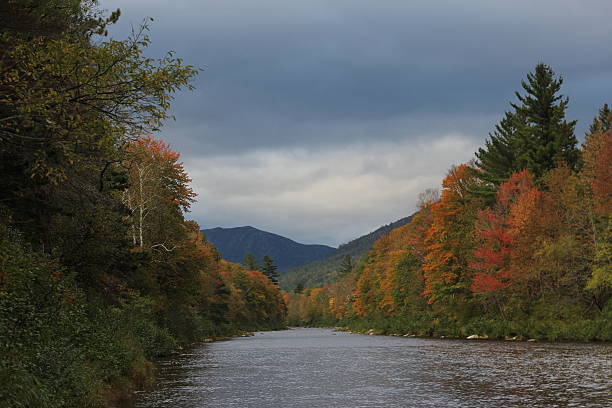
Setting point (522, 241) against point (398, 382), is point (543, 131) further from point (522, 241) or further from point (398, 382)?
point (398, 382)

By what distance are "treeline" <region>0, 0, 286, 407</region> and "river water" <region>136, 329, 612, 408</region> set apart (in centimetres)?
276

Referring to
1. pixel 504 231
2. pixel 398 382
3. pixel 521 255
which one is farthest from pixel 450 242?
pixel 398 382

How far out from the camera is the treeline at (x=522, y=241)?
46906 mm

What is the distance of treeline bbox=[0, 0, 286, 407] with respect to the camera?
10461 millimetres

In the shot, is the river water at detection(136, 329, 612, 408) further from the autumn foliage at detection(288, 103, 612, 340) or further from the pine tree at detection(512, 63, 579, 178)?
the pine tree at detection(512, 63, 579, 178)

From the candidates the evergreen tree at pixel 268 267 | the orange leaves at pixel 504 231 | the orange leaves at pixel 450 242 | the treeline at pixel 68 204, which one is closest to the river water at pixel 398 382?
the treeline at pixel 68 204

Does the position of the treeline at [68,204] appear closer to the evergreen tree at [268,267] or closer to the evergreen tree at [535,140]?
the evergreen tree at [535,140]

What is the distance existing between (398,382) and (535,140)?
1975 inches

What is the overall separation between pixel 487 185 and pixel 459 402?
172 ft

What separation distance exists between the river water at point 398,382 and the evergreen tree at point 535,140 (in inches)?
1298

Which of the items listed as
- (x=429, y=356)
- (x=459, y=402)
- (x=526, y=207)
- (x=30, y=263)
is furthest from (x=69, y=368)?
(x=526, y=207)

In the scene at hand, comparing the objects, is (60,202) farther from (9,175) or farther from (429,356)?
(429,356)

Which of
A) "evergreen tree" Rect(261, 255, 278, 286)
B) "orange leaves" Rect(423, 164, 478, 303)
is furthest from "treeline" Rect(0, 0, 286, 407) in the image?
"evergreen tree" Rect(261, 255, 278, 286)

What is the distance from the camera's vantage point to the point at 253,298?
422ft
